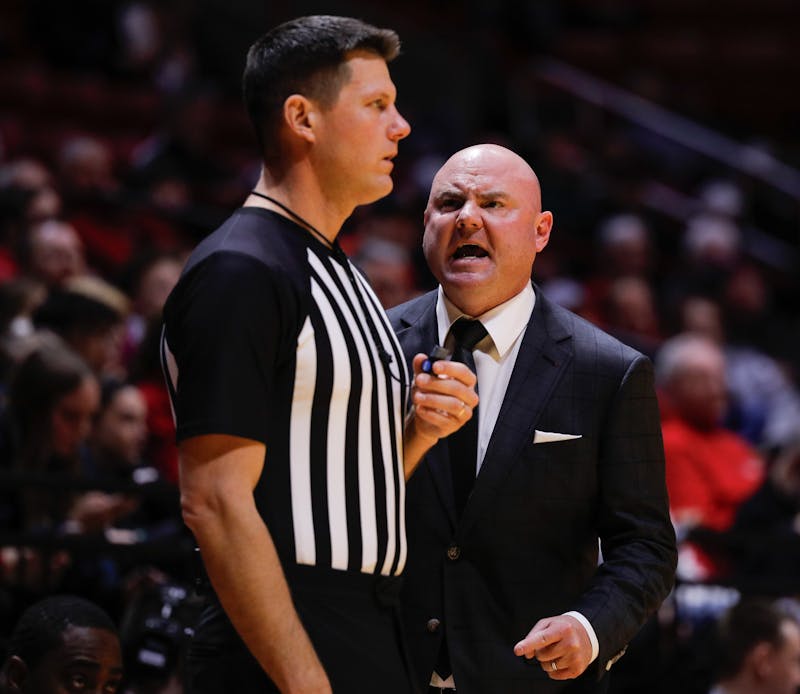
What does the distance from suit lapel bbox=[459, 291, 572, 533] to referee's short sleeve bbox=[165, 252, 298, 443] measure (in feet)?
1.97

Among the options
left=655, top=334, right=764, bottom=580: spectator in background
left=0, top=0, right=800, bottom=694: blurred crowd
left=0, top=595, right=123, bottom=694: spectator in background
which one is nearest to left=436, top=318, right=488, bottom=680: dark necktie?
left=0, top=595, right=123, bottom=694: spectator in background

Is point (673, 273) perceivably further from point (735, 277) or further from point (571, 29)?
point (571, 29)

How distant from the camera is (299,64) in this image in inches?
88.1

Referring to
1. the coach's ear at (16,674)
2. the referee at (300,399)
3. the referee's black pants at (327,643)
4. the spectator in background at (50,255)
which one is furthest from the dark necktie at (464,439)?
the spectator in background at (50,255)

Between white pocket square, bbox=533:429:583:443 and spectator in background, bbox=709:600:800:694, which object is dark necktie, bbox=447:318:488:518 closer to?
white pocket square, bbox=533:429:583:443

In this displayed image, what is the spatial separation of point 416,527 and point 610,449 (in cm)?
41

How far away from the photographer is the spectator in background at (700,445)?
6.07 metres

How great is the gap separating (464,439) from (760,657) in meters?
1.93

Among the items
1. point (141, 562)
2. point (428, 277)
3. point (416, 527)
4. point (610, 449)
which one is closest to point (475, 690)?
point (416, 527)

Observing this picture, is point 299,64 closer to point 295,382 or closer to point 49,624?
point 295,382

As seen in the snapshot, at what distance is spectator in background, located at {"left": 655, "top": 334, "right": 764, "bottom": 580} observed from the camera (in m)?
6.07

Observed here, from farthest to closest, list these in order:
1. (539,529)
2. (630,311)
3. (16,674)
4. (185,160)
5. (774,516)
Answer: (185,160) → (630,311) → (774,516) → (16,674) → (539,529)

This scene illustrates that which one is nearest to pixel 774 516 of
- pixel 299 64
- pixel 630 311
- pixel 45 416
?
pixel 630 311

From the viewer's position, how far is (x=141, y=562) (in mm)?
3939
